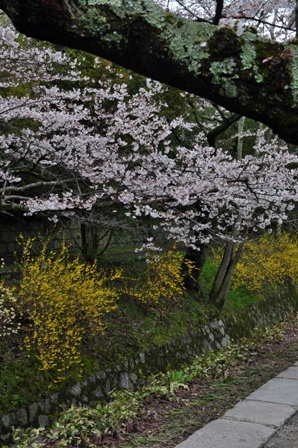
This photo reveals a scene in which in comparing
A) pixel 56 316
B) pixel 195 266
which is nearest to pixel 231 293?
pixel 195 266

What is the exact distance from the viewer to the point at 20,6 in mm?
1834

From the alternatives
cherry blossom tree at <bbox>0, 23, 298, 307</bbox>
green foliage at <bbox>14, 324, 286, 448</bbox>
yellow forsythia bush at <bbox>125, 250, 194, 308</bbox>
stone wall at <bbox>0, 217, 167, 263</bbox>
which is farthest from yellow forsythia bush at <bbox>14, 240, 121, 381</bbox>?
stone wall at <bbox>0, 217, 167, 263</bbox>

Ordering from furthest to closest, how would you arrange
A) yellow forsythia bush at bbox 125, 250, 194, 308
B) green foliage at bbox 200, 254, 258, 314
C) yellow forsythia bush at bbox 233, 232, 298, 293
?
yellow forsythia bush at bbox 233, 232, 298, 293 < green foliage at bbox 200, 254, 258, 314 < yellow forsythia bush at bbox 125, 250, 194, 308

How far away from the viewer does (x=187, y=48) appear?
1.85 metres

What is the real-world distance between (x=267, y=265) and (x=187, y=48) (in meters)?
10.4

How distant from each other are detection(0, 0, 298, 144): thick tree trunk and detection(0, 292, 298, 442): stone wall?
13.3ft

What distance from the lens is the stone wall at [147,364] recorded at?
5207 millimetres

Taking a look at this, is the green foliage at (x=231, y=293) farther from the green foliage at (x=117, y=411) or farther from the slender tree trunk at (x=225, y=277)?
the green foliage at (x=117, y=411)

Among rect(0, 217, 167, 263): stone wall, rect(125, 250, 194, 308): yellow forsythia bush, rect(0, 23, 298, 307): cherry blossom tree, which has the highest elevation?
rect(0, 23, 298, 307): cherry blossom tree

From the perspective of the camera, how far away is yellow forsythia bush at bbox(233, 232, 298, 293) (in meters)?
11.7

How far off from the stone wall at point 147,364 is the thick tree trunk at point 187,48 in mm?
4056

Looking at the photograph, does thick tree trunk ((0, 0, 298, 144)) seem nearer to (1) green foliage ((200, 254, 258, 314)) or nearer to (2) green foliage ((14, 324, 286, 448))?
(2) green foliage ((14, 324, 286, 448))

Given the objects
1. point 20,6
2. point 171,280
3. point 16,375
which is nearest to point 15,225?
point 171,280

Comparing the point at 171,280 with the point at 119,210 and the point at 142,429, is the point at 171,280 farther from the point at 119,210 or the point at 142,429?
the point at 142,429
